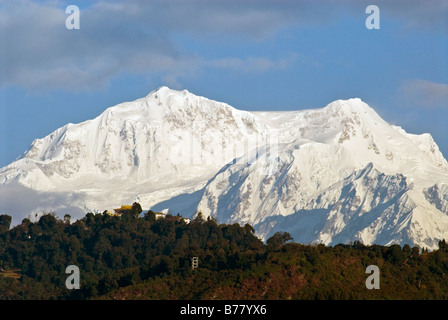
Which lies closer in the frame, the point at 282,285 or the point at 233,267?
the point at 282,285

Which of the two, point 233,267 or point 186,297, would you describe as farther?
point 233,267
